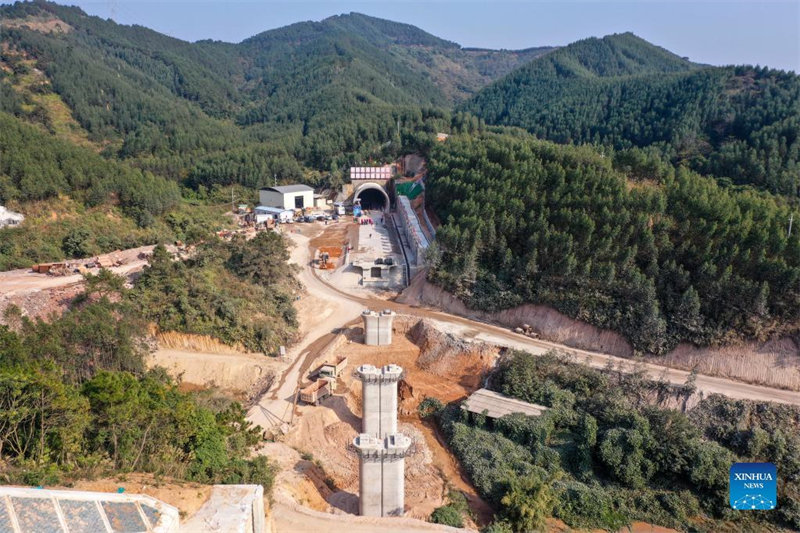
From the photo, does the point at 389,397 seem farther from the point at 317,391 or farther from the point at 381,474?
the point at 317,391

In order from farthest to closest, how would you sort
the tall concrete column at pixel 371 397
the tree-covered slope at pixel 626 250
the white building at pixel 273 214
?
1. the white building at pixel 273 214
2. the tree-covered slope at pixel 626 250
3. the tall concrete column at pixel 371 397

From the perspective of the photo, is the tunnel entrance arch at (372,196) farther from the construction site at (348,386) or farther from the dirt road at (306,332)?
the construction site at (348,386)

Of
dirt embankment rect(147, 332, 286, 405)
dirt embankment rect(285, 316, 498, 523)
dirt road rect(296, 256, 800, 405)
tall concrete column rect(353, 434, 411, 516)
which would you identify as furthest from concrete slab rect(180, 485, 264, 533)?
dirt road rect(296, 256, 800, 405)

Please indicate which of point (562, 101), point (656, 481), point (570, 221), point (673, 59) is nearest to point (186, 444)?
point (656, 481)

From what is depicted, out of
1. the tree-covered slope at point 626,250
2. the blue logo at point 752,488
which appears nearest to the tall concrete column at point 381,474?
the blue logo at point 752,488

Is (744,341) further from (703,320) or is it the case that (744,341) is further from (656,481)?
(656,481)
